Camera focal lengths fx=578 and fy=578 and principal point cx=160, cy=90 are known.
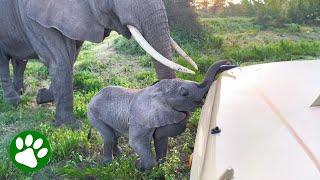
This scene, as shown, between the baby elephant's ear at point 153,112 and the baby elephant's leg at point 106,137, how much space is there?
38 cm

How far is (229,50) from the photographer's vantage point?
915cm

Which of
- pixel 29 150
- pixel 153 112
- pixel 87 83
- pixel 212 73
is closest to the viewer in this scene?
pixel 29 150

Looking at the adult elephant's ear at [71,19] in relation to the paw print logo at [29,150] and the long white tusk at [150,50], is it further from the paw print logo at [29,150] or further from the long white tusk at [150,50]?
the paw print logo at [29,150]

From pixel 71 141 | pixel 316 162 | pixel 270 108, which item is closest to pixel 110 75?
pixel 71 141

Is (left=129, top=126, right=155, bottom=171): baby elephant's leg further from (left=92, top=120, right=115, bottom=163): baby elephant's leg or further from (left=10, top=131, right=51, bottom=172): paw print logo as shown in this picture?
(left=10, top=131, right=51, bottom=172): paw print logo

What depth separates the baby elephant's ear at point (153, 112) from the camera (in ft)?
13.2

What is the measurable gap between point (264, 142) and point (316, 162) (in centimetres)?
34

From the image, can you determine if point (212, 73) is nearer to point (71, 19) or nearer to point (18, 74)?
point (71, 19)

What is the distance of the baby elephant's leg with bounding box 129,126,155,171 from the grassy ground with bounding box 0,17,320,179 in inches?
3.4

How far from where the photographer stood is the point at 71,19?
216 inches

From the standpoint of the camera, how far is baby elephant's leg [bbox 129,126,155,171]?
4.11 m

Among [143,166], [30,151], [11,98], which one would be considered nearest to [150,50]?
[143,166]

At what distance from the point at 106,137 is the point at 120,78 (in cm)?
338

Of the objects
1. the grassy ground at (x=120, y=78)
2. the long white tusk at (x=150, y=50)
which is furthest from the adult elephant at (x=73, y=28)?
the grassy ground at (x=120, y=78)
